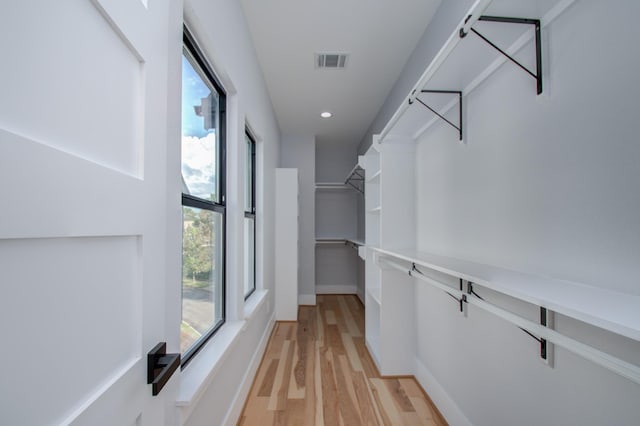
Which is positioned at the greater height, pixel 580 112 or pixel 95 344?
pixel 580 112

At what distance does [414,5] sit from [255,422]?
9.20ft

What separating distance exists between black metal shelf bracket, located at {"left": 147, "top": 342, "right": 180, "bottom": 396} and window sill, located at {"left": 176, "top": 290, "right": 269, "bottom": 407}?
0.42 meters

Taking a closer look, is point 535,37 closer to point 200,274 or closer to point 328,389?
point 200,274

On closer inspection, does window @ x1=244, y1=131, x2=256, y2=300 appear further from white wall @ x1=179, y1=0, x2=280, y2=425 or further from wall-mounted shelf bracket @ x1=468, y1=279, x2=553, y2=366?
wall-mounted shelf bracket @ x1=468, y1=279, x2=553, y2=366

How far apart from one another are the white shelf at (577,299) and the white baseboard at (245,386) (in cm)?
155

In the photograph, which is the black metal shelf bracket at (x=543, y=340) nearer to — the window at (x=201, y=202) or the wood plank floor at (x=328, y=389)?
the wood plank floor at (x=328, y=389)

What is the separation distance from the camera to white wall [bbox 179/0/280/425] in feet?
4.54

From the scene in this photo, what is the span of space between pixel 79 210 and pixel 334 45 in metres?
2.45

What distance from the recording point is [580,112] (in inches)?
37.9

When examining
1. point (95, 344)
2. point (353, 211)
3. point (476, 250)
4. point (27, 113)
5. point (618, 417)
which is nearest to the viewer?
point (27, 113)

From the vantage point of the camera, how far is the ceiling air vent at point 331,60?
264cm

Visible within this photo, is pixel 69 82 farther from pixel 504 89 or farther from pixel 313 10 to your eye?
pixel 313 10

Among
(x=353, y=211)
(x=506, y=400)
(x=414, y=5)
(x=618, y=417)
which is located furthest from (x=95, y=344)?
(x=353, y=211)

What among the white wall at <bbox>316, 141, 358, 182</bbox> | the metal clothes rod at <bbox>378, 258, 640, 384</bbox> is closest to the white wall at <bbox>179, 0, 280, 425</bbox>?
the metal clothes rod at <bbox>378, 258, 640, 384</bbox>
